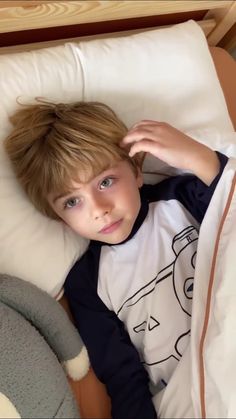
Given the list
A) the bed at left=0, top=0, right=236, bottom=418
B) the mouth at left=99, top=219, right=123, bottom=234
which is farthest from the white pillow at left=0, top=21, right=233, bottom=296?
the mouth at left=99, top=219, right=123, bottom=234

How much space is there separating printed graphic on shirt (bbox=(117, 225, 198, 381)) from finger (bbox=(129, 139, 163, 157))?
6.8 inches

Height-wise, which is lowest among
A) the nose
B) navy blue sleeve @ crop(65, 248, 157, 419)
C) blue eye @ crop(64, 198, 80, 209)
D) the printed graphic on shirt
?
navy blue sleeve @ crop(65, 248, 157, 419)

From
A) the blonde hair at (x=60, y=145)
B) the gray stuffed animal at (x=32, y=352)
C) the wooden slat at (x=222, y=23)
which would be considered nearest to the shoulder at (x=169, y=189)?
the blonde hair at (x=60, y=145)

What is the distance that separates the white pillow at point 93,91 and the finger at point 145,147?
16cm

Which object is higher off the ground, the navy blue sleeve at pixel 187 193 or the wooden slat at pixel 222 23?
the wooden slat at pixel 222 23

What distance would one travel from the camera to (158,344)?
35.1 inches

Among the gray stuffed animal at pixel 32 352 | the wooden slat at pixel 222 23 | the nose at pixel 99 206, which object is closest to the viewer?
the gray stuffed animal at pixel 32 352

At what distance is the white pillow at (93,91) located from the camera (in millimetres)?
937

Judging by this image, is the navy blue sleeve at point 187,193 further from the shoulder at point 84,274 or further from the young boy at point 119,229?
the shoulder at point 84,274

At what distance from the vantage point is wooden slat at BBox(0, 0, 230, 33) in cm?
94

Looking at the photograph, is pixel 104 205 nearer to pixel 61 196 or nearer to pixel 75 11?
pixel 61 196

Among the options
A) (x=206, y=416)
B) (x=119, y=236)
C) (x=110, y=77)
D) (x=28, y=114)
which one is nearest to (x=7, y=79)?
(x=28, y=114)

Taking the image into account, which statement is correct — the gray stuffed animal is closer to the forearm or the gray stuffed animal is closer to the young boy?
the young boy

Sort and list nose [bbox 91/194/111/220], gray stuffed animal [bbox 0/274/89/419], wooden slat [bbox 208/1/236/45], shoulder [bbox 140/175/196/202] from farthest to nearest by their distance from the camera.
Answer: wooden slat [bbox 208/1/236/45], shoulder [bbox 140/175/196/202], nose [bbox 91/194/111/220], gray stuffed animal [bbox 0/274/89/419]
